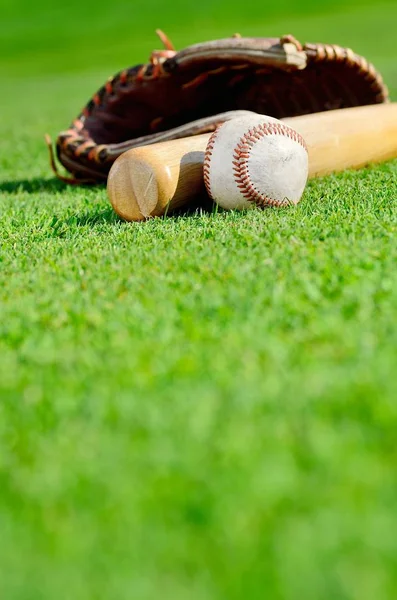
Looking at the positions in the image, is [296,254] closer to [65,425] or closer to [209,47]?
[65,425]

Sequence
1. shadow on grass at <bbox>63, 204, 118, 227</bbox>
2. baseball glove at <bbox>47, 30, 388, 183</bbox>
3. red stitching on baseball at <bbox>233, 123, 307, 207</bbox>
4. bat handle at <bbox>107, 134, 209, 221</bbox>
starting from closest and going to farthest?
1. red stitching on baseball at <bbox>233, 123, 307, 207</bbox>
2. bat handle at <bbox>107, 134, 209, 221</bbox>
3. shadow on grass at <bbox>63, 204, 118, 227</bbox>
4. baseball glove at <bbox>47, 30, 388, 183</bbox>

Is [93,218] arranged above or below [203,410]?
below

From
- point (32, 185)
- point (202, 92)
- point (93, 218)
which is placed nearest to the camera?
point (93, 218)

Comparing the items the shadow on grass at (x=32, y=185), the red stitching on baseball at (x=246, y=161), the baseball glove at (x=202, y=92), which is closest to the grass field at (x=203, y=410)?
the red stitching on baseball at (x=246, y=161)

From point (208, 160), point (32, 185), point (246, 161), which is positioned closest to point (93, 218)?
point (208, 160)

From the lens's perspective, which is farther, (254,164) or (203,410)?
(254,164)

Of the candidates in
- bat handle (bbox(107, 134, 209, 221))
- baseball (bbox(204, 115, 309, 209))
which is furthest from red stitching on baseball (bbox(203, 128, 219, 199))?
bat handle (bbox(107, 134, 209, 221))

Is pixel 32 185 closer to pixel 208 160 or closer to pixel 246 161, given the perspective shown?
pixel 208 160

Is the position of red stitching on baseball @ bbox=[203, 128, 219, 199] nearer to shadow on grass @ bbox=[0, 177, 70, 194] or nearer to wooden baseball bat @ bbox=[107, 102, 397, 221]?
wooden baseball bat @ bbox=[107, 102, 397, 221]
